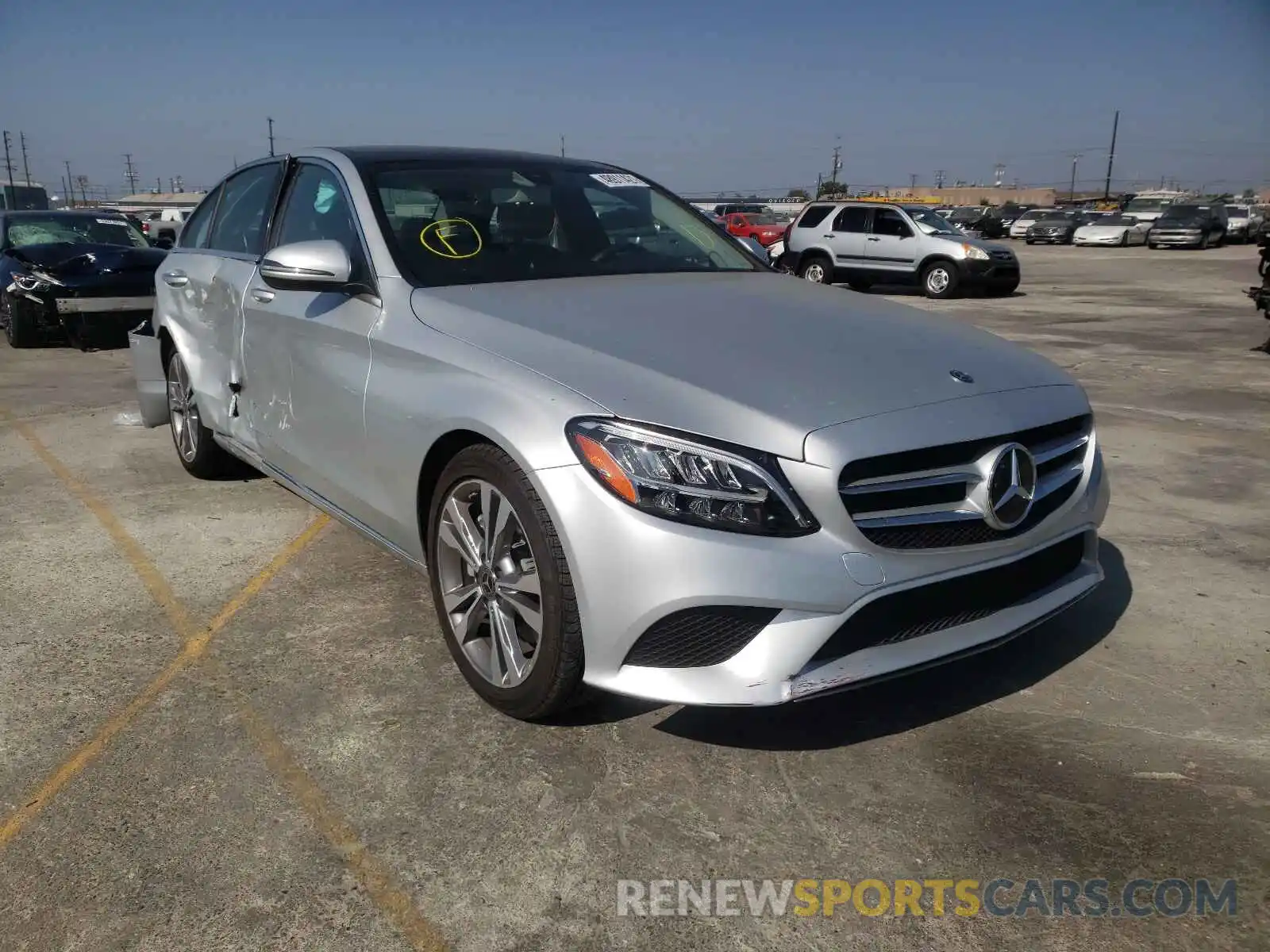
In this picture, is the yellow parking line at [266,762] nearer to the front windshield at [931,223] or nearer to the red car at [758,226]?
the front windshield at [931,223]

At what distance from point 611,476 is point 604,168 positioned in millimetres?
2414

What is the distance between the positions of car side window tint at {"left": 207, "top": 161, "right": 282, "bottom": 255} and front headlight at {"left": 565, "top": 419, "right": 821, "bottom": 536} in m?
2.69

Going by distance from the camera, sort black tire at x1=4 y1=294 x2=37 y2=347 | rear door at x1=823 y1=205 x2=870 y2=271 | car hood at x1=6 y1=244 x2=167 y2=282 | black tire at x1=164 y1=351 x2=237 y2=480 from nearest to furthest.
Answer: black tire at x1=164 y1=351 x2=237 y2=480, car hood at x1=6 y1=244 x2=167 y2=282, black tire at x1=4 y1=294 x2=37 y2=347, rear door at x1=823 y1=205 x2=870 y2=271

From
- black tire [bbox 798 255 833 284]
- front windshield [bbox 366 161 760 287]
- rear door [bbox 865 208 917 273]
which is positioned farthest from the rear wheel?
front windshield [bbox 366 161 760 287]

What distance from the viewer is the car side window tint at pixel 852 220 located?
722 inches

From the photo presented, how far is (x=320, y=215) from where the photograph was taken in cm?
394

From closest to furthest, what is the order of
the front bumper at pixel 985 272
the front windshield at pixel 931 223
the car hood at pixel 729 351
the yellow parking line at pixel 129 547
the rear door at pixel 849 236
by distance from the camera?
the car hood at pixel 729 351 → the yellow parking line at pixel 129 547 → the front bumper at pixel 985 272 → the front windshield at pixel 931 223 → the rear door at pixel 849 236

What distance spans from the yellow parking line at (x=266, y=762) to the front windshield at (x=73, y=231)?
8.43 meters

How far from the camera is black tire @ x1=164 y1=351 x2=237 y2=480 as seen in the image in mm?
5180

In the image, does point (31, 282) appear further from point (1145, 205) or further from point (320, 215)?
point (1145, 205)

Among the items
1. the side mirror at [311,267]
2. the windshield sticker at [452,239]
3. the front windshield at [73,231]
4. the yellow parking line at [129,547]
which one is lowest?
the yellow parking line at [129,547]

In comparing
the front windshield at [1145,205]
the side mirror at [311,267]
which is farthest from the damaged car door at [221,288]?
the front windshield at [1145,205]

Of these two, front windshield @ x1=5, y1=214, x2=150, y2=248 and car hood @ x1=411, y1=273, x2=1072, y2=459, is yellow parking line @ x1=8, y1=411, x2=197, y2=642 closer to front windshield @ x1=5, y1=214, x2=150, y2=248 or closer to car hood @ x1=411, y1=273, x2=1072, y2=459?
car hood @ x1=411, y1=273, x2=1072, y2=459

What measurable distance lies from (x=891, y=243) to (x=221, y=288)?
599 inches
